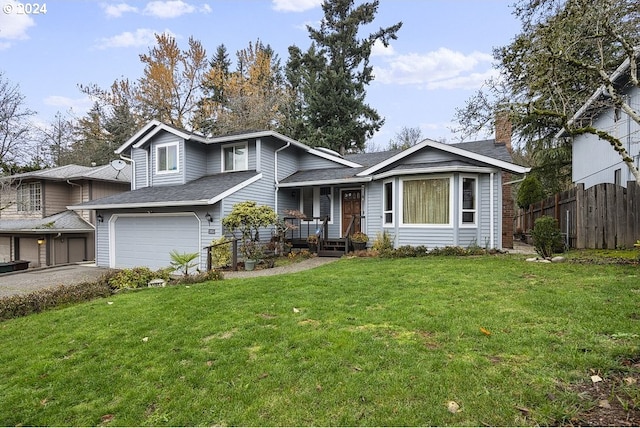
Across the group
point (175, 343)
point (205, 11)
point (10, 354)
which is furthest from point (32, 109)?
point (175, 343)

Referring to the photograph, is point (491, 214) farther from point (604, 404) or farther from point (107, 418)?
point (107, 418)

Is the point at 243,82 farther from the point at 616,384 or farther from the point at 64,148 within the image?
the point at 616,384

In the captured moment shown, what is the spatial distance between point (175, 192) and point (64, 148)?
70.9 ft

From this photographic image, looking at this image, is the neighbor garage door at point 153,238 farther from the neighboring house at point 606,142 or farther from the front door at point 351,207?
the neighboring house at point 606,142

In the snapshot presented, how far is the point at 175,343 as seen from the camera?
4680 millimetres

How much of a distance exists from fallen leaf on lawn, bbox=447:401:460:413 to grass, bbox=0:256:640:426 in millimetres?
37

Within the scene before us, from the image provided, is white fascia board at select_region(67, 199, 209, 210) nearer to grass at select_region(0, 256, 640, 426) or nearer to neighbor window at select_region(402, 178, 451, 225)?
grass at select_region(0, 256, 640, 426)

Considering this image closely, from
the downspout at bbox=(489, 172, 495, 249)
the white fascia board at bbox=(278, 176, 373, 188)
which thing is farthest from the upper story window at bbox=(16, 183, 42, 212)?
the downspout at bbox=(489, 172, 495, 249)

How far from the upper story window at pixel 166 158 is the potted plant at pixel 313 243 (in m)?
6.90

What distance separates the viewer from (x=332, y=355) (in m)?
3.85

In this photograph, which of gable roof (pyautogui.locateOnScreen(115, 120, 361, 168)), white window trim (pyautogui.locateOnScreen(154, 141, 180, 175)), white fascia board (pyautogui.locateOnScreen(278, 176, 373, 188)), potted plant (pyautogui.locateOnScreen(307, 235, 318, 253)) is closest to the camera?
white fascia board (pyautogui.locateOnScreen(278, 176, 373, 188))

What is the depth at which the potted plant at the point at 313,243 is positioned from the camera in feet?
45.5

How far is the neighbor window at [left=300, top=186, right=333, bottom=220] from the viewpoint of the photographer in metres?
15.2

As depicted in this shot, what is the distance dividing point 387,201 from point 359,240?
6.01 feet
